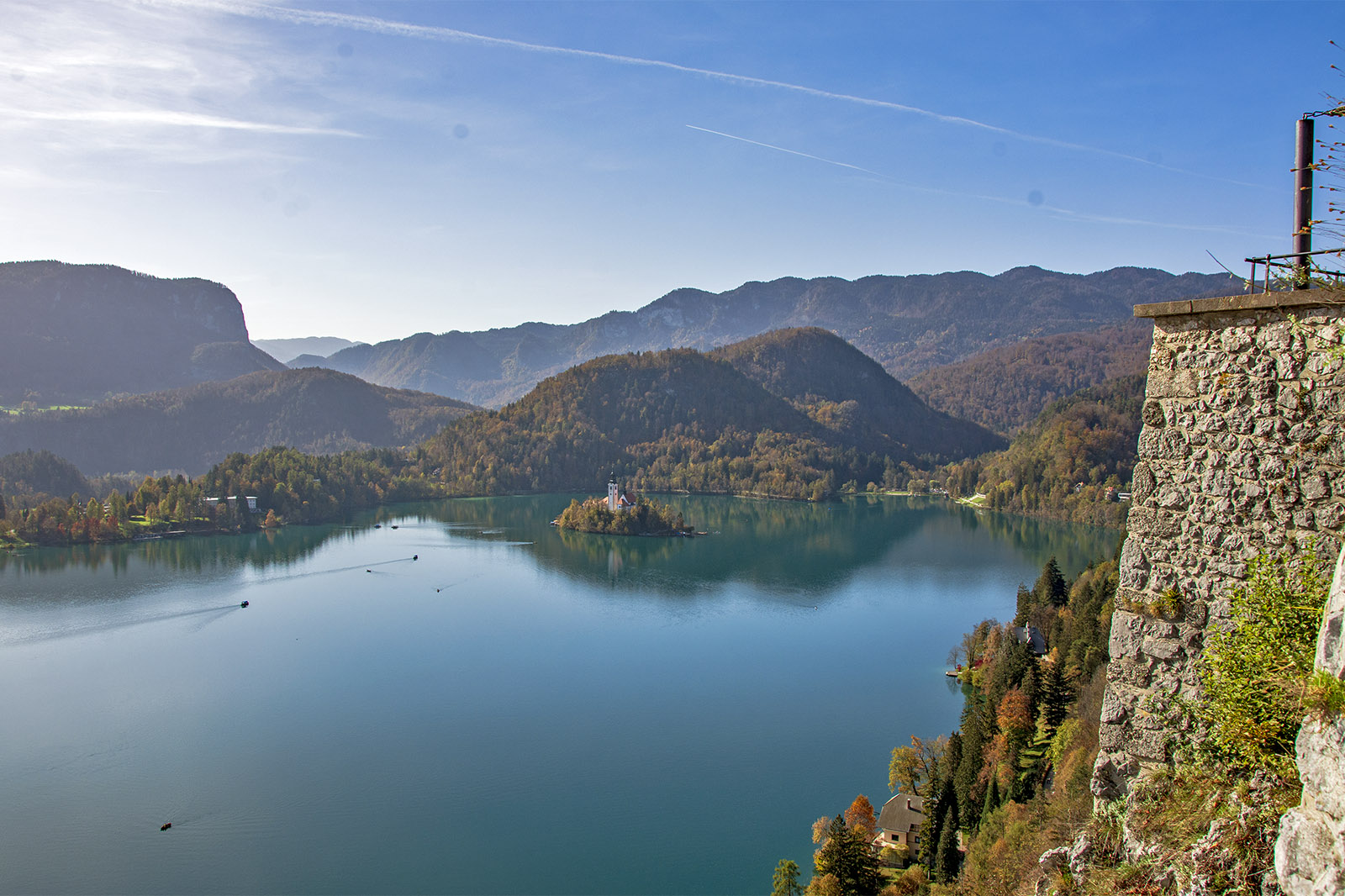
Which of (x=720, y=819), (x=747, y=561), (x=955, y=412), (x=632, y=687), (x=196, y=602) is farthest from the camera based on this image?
(x=955, y=412)

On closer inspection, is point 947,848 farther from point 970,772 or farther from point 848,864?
point 970,772

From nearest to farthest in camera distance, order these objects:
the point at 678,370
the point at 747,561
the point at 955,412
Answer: the point at 747,561
the point at 678,370
the point at 955,412

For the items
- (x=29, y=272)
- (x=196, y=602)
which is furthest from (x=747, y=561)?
(x=29, y=272)

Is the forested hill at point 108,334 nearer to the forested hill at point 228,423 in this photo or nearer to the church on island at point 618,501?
the forested hill at point 228,423

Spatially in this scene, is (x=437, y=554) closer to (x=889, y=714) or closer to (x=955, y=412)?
(x=889, y=714)

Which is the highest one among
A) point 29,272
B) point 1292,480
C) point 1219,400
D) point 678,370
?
point 29,272

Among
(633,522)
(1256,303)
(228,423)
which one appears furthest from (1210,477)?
(228,423)

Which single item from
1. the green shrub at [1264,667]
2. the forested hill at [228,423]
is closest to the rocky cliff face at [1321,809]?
the green shrub at [1264,667]

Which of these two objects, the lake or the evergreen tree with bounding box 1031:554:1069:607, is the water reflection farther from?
the evergreen tree with bounding box 1031:554:1069:607
